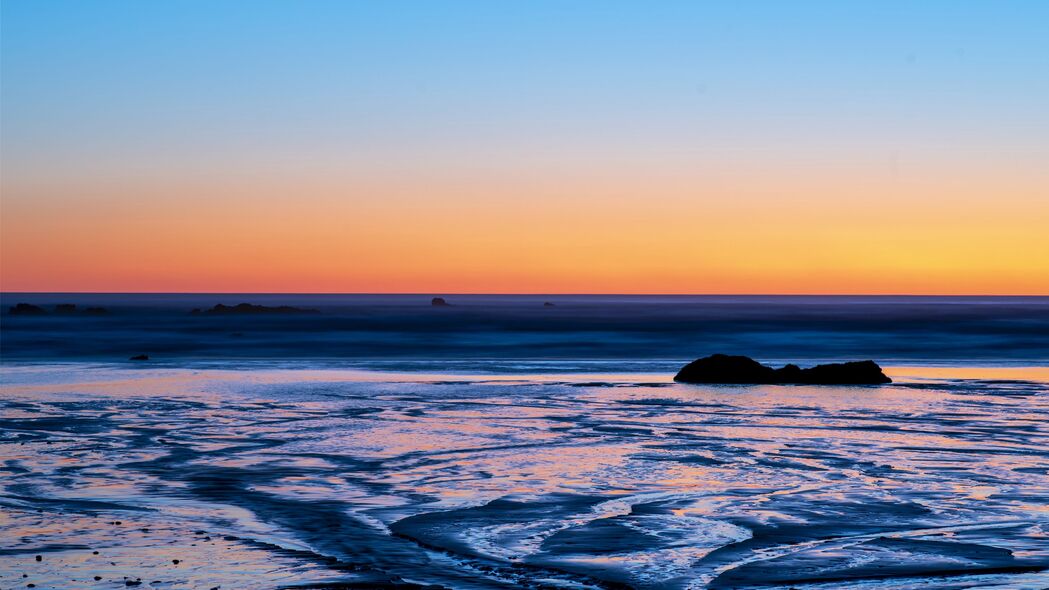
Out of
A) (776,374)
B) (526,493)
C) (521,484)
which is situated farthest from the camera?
(776,374)

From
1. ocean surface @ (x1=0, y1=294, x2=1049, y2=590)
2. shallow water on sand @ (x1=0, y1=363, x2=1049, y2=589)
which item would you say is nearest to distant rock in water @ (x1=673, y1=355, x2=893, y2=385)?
ocean surface @ (x1=0, y1=294, x2=1049, y2=590)

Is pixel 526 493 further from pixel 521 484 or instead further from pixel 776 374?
pixel 776 374

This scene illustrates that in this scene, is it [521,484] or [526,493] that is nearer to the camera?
[526,493]

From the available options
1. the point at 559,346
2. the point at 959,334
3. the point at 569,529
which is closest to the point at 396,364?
the point at 559,346

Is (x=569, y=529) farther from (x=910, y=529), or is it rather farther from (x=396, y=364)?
(x=396, y=364)

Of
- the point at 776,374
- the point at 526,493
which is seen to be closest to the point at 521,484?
the point at 526,493

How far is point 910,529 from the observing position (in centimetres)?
1184

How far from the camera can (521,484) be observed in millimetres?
14633

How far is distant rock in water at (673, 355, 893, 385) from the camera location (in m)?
31.7

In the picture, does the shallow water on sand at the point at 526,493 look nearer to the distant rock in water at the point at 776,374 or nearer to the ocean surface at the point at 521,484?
the ocean surface at the point at 521,484

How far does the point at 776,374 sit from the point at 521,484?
1859 centimetres

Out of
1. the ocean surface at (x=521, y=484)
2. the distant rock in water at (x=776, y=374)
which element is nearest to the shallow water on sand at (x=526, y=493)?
the ocean surface at (x=521, y=484)

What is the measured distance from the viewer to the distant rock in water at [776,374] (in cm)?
3167

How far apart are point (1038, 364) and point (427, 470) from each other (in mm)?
34345
